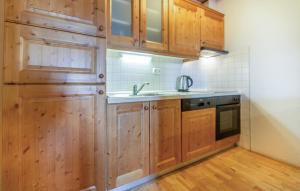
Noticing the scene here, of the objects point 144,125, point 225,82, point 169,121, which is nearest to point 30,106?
point 144,125

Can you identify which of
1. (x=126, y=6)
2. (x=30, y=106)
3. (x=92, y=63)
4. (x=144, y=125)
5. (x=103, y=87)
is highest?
(x=126, y=6)

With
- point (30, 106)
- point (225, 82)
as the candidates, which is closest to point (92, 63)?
point (30, 106)

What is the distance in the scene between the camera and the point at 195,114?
6.44ft

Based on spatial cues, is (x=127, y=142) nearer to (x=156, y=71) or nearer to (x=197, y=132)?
(x=197, y=132)

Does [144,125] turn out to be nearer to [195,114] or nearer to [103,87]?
[103,87]

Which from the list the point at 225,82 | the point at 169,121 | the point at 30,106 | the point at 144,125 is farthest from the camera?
the point at 225,82

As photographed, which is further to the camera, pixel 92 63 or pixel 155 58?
pixel 155 58

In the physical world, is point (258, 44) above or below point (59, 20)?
above

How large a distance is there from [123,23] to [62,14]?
71cm

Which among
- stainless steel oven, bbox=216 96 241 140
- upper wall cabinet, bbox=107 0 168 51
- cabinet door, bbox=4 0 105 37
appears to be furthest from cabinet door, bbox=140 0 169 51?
stainless steel oven, bbox=216 96 241 140

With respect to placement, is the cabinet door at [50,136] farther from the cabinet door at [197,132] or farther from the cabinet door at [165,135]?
the cabinet door at [197,132]

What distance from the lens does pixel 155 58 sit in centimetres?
241

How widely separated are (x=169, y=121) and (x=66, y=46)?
115 centimetres

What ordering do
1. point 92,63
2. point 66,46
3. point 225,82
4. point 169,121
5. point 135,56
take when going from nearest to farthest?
1. point 66,46
2. point 92,63
3. point 169,121
4. point 135,56
5. point 225,82
